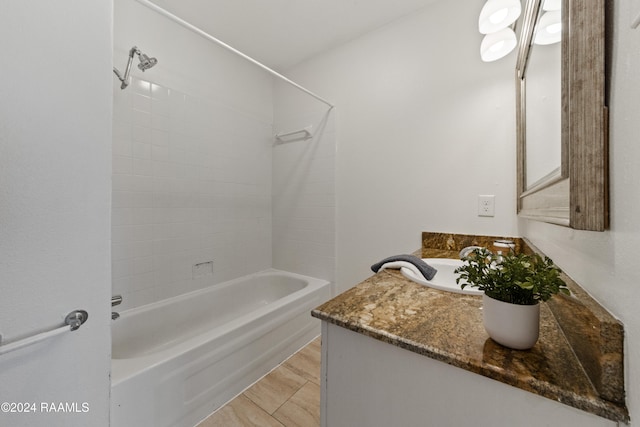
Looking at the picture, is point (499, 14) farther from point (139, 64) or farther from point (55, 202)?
point (139, 64)

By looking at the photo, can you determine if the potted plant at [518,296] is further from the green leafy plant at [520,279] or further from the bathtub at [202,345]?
the bathtub at [202,345]

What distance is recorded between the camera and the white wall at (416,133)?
141 centimetres

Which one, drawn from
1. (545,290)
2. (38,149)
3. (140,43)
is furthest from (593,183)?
(140,43)

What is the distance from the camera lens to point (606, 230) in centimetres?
38

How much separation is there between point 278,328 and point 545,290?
1.47 metres

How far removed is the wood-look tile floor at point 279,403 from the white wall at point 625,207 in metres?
1.25

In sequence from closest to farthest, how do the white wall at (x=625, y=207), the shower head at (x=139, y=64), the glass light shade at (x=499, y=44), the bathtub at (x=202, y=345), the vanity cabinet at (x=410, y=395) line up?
1. the white wall at (x=625, y=207)
2. the vanity cabinet at (x=410, y=395)
3. the bathtub at (x=202, y=345)
4. the glass light shade at (x=499, y=44)
5. the shower head at (x=139, y=64)

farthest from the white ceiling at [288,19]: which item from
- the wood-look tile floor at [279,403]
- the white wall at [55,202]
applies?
the wood-look tile floor at [279,403]

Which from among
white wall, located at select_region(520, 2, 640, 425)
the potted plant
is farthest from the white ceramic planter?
white wall, located at select_region(520, 2, 640, 425)

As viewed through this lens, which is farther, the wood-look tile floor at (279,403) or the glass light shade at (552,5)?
the wood-look tile floor at (279,403)

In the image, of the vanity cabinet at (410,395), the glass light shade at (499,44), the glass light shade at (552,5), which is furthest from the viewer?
the glass light shade at (499,44)

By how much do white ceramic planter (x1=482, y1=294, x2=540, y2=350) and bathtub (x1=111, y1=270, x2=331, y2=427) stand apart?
123cm

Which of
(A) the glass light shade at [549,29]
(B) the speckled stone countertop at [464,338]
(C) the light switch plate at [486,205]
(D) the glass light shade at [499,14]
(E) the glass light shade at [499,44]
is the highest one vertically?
(D) the glass light shade at [499,14]

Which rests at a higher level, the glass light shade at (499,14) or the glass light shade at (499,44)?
the glass light shade at (499,14)
